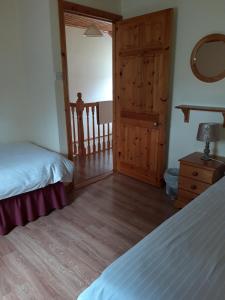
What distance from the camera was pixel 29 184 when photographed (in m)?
2.31

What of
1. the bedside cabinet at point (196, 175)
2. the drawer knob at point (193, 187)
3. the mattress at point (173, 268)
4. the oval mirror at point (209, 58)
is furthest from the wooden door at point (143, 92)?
the mattress at point (173, 268)

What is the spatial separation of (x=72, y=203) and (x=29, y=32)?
2165 mm

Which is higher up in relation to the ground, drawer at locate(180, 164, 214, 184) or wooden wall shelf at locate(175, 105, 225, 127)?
wooden wall shelf at locate(175, 105, 225, 127)

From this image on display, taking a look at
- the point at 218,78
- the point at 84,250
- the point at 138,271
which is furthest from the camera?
the point at 218,78

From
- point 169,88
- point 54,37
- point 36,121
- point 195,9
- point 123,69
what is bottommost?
point 36,121

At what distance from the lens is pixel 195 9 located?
260 cm

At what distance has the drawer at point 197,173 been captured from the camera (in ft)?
7.75

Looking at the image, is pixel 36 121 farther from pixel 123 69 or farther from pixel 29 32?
pixel 123 69

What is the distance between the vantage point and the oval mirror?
248 centimetres

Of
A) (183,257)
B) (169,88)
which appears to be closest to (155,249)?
(183,257)

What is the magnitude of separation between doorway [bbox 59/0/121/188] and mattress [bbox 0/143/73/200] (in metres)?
0.51

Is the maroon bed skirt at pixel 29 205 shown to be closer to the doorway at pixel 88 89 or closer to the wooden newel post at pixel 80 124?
the doorway at pixel 88 89

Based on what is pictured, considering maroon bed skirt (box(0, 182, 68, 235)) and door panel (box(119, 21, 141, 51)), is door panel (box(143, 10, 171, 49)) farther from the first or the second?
maroon bed skirt (box(0, 182, 68, 235))

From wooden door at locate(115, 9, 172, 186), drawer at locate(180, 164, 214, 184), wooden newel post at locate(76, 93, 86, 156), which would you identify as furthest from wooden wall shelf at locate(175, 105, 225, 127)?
wooden newel post at locate(76, 93, 86, 156)
